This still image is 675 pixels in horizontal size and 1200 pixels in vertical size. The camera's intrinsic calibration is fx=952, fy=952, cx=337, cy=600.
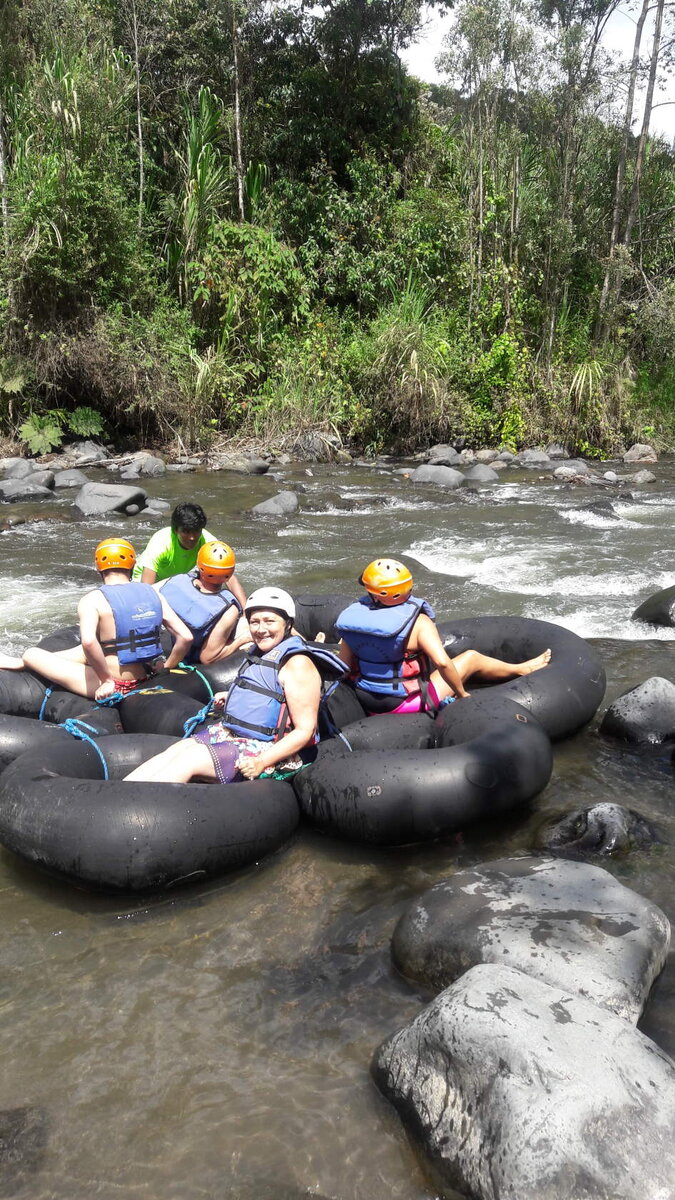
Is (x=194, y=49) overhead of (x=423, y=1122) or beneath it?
overhead

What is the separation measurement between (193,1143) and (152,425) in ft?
45.9

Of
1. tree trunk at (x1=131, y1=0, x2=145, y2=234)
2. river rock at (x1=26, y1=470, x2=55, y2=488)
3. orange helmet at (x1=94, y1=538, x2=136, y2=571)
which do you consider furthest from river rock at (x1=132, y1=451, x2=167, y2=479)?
orange helmet at (x1=94, y1=538, x2=136, y2=571)

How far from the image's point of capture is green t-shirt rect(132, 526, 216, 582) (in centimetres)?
630

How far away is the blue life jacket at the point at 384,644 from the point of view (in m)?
4.70

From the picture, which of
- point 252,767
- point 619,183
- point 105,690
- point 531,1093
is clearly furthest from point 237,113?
point 531,1093

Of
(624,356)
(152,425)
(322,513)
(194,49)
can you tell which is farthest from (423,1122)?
(194,49)

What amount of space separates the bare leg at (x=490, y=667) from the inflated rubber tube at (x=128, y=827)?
1799 mm

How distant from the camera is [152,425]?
51.3ft

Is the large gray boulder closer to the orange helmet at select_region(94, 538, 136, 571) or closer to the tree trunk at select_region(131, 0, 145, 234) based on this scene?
the tree trunk at select_region(131, 0, 145, 234)

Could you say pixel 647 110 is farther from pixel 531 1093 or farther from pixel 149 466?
pixel 531 1093

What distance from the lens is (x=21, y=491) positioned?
12.1 metres

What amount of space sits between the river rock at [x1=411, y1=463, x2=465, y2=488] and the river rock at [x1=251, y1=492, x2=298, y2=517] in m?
2.51

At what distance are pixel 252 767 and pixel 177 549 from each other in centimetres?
260

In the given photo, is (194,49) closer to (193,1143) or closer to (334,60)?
(334,60)
